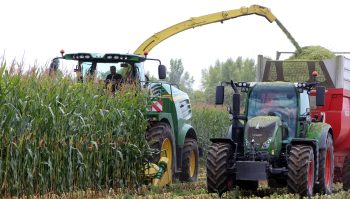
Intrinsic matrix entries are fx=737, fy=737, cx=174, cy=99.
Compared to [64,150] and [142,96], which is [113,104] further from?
[64,150]

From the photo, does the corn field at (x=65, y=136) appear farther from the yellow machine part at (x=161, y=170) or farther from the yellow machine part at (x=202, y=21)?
the yellow machine part at (x=202, y=21)

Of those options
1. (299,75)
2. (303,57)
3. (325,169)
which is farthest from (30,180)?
(303,57)

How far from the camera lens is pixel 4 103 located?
31.5ft

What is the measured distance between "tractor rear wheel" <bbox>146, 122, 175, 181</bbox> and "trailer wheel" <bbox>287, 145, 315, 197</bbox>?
2.62 meters

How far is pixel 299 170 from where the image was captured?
1138 cm

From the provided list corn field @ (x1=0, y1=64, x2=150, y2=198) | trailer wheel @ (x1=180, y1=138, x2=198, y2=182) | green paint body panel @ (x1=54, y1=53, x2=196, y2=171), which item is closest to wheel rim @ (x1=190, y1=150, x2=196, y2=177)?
trailer wheel @ (x1=180, y1=138, x2=198, y2=182)

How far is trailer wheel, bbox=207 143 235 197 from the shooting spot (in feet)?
38.3

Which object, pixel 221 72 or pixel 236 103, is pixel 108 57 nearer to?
pixel 236 103

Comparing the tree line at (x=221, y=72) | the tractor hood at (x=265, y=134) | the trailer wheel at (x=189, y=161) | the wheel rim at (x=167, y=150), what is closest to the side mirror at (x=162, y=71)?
the wheel rim at (x=167, y=150)

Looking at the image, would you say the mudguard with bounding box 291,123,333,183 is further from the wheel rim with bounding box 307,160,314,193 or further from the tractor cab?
the tractor cab

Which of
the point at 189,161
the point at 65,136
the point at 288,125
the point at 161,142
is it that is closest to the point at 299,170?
the point at 288,125

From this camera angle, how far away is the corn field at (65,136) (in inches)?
379

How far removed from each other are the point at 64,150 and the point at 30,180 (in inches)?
40.7

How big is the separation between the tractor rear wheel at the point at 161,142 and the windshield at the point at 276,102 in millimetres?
1705
